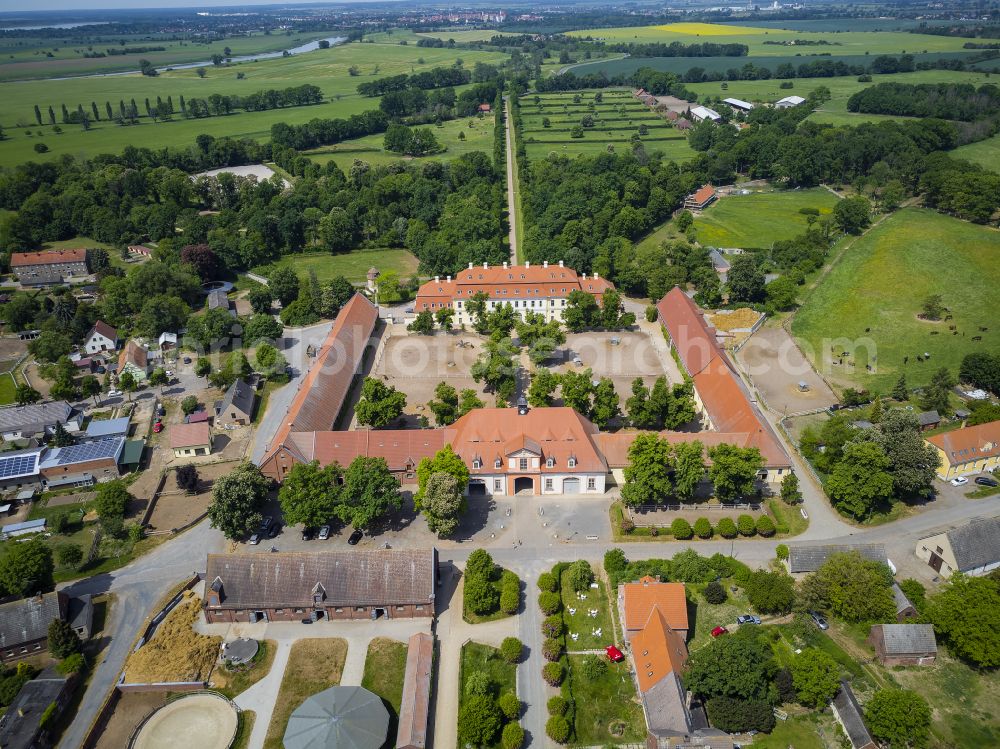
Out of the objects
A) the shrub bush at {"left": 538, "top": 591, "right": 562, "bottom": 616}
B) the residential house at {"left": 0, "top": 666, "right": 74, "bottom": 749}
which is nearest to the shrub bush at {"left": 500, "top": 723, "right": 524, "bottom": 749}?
the shrub bush at {"left": 538, "top": 591, "right": 562, "bottom": 616}

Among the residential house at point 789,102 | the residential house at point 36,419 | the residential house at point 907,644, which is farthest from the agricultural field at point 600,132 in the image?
the residential house at point 907,644

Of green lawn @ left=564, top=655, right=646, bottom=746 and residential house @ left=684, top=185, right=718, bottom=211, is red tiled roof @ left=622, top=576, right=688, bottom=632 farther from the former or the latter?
residential house @ left=684, top=185, right=718, bottom=211

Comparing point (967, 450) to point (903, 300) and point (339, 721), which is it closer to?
point (903, 300)

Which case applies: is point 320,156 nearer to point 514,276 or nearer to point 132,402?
point 514,276

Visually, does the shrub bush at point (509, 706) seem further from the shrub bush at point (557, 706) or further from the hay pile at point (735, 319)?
the hay pile at point (735, 319)

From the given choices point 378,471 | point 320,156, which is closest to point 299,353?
point 378,471
